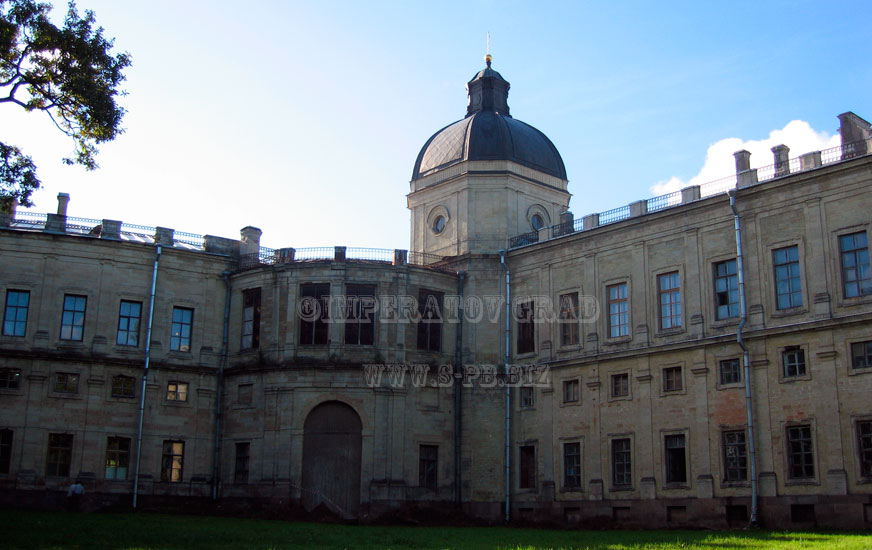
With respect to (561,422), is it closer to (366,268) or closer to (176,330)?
(366,268)

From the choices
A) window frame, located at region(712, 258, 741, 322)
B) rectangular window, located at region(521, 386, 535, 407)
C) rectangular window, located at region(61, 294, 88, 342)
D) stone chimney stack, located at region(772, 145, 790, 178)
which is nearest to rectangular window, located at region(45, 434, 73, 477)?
rectangular window, located at region(61, 294, 88, 342)

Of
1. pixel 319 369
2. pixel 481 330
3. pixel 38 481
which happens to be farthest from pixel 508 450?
pixel 38 481

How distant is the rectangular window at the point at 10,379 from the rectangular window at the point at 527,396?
65.3 ft

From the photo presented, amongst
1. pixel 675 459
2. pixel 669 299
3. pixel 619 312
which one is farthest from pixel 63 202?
pixel 675 459

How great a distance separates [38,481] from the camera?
36.8 metres

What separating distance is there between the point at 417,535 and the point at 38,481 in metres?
16.8

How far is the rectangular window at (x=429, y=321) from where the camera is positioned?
1599 inches

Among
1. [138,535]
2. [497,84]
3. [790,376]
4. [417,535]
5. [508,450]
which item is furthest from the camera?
Answer: [497,84]

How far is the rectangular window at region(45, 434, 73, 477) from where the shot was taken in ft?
122

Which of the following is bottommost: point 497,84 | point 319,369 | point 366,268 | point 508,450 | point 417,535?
point 417,535

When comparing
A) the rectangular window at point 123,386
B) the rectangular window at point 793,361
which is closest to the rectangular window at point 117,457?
the rectangular window at point 123,386

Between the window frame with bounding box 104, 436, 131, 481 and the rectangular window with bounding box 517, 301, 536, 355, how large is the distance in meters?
16.5

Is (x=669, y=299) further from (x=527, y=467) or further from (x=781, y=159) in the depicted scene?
(x=527, y=467)

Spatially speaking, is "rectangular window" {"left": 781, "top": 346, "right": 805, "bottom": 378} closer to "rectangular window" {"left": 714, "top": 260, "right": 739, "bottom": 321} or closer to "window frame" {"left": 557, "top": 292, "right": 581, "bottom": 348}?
"rectangular window" {"left": 714, "top": 260, "right": 739, "bottom": 321}
